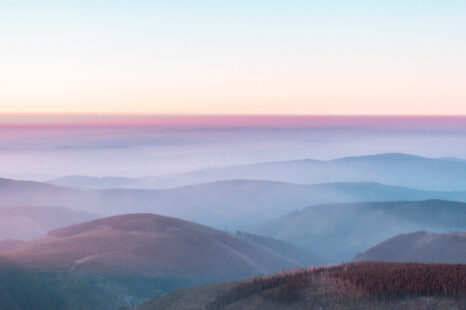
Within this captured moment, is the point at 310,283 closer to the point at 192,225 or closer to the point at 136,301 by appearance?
the point at 136,301

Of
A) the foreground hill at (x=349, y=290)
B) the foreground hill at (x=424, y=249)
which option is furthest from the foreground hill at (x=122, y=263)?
the foreground hill at (x=349, y=290)

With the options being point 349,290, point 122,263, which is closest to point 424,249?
point 122,263

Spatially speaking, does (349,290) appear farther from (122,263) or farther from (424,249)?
(424,249)

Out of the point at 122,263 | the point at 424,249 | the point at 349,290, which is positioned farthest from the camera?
the point at 424,249

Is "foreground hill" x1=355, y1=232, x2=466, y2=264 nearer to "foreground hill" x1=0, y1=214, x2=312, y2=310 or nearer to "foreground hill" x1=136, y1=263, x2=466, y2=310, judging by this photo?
"foreground hill" x1=0, y1=214, x2=312, y2=310

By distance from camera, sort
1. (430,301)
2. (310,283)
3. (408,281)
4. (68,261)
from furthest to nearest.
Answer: (68,261) → (310,283) → (408,281) → (430,301)

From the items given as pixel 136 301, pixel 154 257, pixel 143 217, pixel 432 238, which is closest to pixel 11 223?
pixel 143 217

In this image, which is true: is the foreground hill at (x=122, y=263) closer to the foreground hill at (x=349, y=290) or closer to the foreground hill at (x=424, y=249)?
the foreground hill at (x=424, y=249)
